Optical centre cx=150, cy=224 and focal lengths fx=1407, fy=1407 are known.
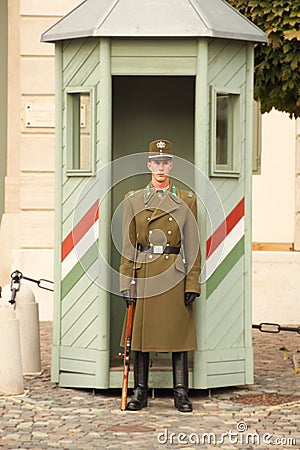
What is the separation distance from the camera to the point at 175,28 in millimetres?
10086

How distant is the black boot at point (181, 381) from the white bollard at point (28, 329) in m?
1.72

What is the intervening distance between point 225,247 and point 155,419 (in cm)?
162

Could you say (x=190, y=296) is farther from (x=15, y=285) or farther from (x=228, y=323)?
(x=15, y=285)

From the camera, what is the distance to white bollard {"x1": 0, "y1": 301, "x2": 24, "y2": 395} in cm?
1026

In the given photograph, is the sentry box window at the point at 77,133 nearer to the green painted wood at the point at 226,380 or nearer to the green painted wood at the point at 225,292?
the green painted wood at the point at 225,292

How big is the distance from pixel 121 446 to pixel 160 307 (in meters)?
1.67

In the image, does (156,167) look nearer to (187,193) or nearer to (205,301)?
(187,193)

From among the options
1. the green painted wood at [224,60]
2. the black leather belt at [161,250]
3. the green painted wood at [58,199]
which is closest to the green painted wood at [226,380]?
the black leather belt at [161,250]

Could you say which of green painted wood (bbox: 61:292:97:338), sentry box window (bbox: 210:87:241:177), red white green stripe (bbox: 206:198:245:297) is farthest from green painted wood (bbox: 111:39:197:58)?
green painted wood (bbox: 61:292:97:338)

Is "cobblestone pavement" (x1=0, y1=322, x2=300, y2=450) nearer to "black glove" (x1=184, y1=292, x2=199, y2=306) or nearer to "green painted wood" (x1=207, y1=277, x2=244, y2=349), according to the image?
"green painted wood" (x1=207, y1=277, x2=244, y2=349)

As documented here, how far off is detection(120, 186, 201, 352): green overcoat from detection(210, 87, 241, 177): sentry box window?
0.66m

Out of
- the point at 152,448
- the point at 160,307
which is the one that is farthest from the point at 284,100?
the point at 152,448

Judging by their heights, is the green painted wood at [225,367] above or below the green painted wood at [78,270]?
below

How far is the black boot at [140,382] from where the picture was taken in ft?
32.2
